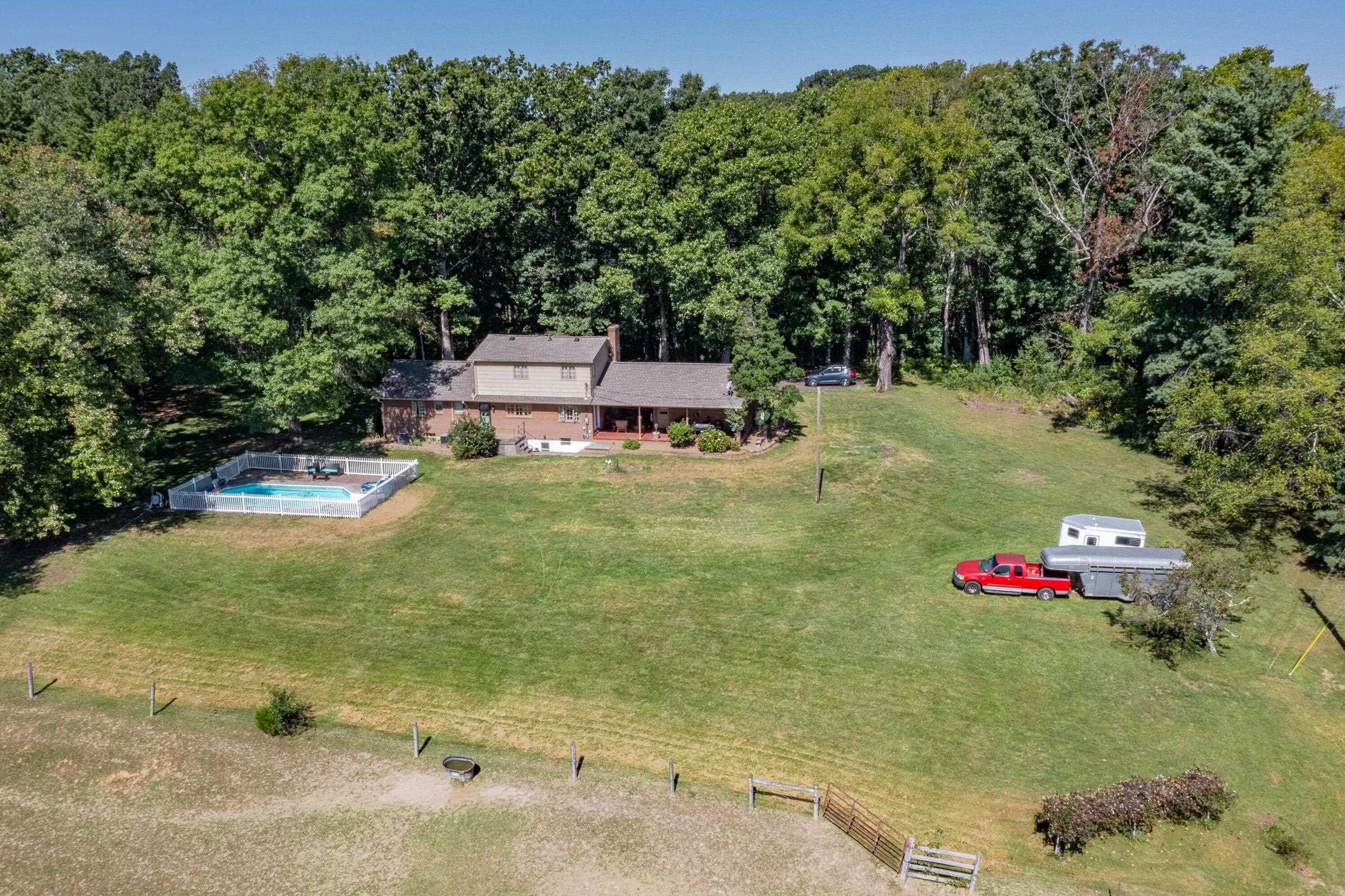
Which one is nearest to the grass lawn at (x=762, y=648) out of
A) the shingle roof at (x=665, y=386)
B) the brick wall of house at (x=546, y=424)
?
the shingle roof at (x=665, y=386)

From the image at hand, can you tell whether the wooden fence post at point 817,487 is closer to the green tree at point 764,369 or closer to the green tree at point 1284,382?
the green tree at point 764,369

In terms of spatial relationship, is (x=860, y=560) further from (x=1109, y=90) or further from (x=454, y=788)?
(x=1109, y=90)

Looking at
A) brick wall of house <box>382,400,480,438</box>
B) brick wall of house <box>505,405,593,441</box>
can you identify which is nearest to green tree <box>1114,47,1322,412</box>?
brick wall of house <box>505,405,593,441</box>

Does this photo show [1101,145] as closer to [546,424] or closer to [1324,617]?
[1324,617]

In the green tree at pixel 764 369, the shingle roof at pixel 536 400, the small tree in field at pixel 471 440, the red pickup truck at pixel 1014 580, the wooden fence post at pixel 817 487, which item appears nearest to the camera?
the red pickup truck at pixel 1014 580

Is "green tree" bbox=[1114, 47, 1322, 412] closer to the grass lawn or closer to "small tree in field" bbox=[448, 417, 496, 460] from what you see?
the grass lawn

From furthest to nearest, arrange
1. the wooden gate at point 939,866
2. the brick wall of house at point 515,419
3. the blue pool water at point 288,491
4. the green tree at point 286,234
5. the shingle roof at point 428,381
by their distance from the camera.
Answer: the brick wall of house at point 515,419
the shingle roof at point 428,381
the green tree at point 286,234
the blue pool water at point 288,491
the wooden gate at point 939,866
